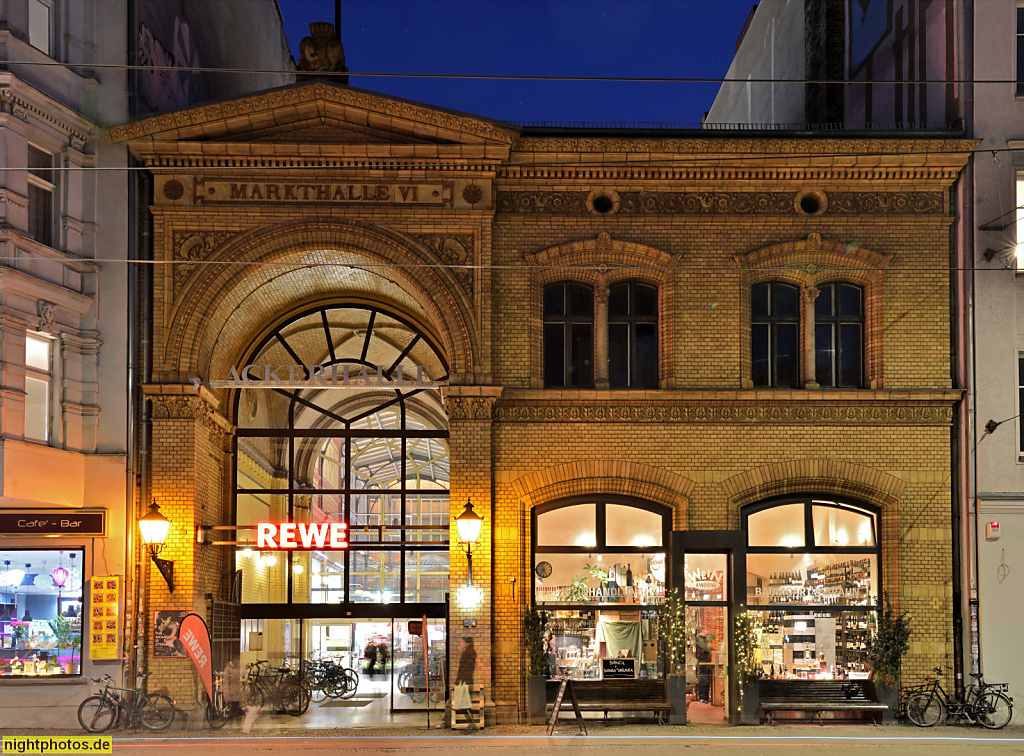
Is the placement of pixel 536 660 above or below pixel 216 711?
above

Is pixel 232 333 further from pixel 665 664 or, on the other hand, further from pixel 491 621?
pixel 665 664

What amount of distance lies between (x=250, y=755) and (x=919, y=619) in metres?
12.3

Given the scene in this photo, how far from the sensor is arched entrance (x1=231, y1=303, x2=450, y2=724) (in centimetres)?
2270

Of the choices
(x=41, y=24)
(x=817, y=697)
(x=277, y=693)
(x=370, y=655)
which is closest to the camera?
(x=41, y=24)

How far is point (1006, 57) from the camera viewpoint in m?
21.2

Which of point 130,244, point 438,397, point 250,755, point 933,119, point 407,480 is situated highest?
point 933,119

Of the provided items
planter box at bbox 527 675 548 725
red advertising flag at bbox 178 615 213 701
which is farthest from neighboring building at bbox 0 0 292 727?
planter box at bbox 527 675 548 725

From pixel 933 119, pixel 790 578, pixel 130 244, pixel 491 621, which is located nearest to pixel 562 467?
pixel 491 621

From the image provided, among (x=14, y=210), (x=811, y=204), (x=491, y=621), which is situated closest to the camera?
(x=14, y=210)

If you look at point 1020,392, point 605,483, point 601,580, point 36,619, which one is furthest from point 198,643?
point 1020,392

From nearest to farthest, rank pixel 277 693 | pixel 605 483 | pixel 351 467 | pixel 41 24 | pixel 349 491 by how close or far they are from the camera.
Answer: pixel 41 24, pixel 605 483, pixel 277 693, pixel 349 491, pixel 351 467

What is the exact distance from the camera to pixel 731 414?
20.9 meters

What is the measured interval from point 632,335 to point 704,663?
21.1 feet

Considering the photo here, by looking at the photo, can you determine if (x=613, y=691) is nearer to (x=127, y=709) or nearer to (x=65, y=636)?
(x=127, y=709)
